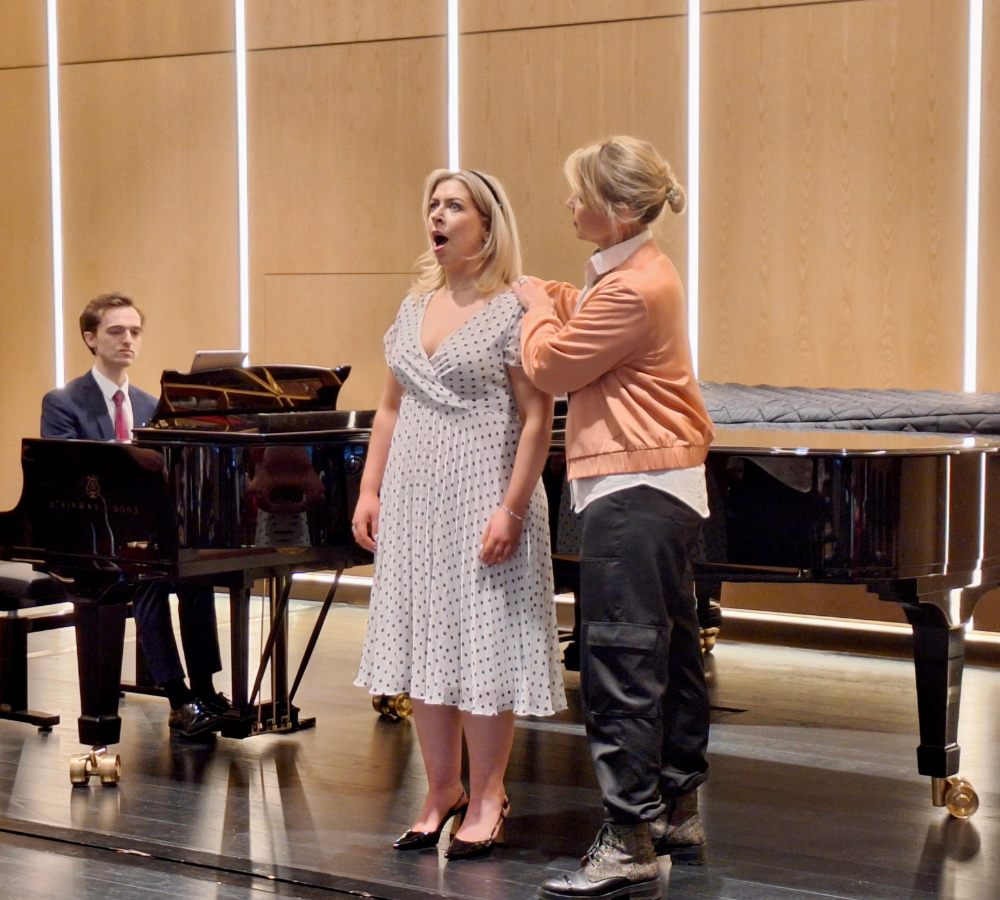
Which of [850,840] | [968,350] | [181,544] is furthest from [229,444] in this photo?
[968,350]

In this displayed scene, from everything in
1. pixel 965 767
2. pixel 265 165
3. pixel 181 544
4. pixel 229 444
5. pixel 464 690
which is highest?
pixel 265 165

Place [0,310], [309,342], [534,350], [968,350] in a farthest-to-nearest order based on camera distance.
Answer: [0,310] < [309,342] < [968,350] < [534,350]

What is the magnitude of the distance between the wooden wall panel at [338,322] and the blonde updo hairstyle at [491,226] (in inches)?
134

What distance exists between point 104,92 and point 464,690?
497 cm

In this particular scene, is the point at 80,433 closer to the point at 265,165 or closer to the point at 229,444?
the point at 229,444

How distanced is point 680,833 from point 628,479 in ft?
2.77

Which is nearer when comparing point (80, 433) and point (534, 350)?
point (534, 350)

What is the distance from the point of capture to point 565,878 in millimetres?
2820

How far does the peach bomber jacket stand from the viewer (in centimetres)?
267

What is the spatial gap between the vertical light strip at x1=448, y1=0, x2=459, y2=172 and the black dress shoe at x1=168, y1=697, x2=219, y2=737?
9.64ft

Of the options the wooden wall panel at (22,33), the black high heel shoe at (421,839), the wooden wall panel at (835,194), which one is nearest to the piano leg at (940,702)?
the black high heel shoe at (421,839)

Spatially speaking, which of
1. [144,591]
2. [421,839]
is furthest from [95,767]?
[421,839]

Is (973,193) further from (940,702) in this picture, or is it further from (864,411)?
(940,702)

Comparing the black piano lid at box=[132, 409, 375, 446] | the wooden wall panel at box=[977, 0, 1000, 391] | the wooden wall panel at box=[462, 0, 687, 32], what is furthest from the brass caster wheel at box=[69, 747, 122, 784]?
the wooden wall panel at box=[462, 0, 687, 32]
